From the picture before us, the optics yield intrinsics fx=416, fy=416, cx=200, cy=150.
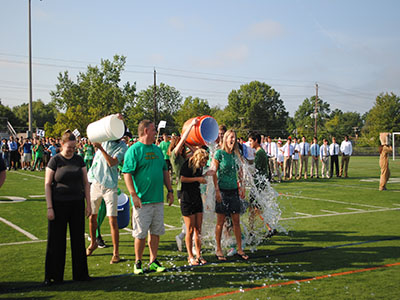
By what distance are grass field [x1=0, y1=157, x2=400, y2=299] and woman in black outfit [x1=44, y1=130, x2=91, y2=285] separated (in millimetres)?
224

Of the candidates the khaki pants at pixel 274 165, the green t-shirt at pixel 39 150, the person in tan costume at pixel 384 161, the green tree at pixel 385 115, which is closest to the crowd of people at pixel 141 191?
the person in tan costume at pixel 384 161

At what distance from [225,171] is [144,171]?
1.54m

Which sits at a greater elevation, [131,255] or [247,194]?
[247,194]

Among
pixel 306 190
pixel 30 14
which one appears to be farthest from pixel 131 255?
pixel 30 14

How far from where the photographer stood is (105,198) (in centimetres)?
652

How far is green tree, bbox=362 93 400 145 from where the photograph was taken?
233 ft

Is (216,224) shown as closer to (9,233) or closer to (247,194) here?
(247,194)

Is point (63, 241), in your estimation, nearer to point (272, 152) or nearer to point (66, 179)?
point (66, 179)

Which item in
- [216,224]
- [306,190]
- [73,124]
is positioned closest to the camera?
[216,224]

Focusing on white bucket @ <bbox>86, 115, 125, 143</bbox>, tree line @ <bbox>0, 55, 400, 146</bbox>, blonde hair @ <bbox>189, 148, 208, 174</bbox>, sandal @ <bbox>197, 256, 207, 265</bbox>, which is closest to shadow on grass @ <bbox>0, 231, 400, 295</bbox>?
sandal @ <bbox>197, 256, 207, 265</bbox>

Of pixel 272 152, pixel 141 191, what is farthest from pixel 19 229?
pixel 272 152

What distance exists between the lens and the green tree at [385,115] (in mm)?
71000

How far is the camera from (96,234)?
733 cm

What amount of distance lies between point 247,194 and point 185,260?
183cm
